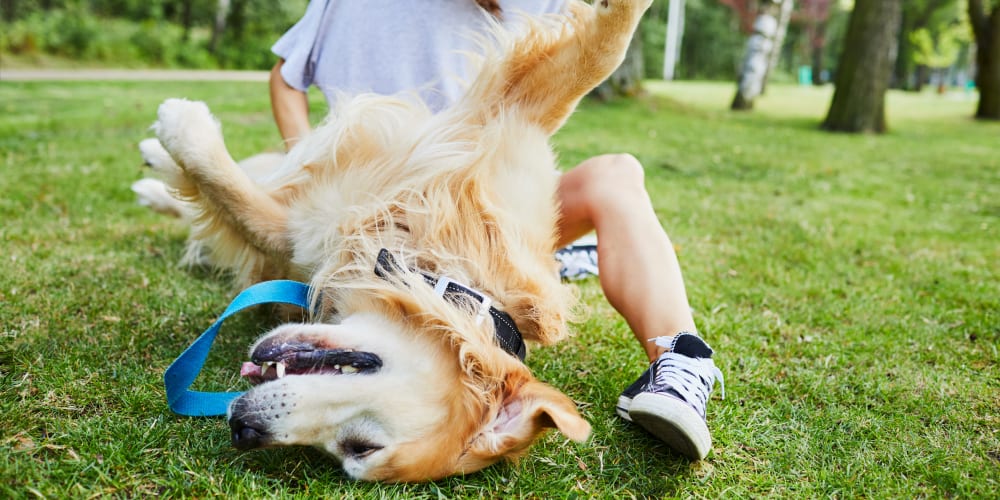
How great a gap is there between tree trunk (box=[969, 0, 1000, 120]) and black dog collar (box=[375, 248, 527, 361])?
17.2 m

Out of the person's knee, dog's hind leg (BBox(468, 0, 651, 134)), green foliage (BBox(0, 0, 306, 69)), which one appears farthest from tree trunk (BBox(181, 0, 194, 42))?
the person's knee

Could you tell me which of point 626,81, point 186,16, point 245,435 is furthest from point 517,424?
point 186,16

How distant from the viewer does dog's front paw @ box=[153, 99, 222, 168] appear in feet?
8.42

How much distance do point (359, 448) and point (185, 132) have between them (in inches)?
58.8

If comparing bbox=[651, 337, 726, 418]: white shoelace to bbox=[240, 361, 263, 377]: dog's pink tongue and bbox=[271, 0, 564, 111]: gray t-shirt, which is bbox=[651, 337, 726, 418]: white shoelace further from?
bbox=[271, 0, 564, 111]: gray t-shirt

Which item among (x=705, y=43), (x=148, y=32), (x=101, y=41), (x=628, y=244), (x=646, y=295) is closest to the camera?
(x=646, y=295)

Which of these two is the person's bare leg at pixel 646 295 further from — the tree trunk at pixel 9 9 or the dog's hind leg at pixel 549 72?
the tree trunk at pixel 9 9

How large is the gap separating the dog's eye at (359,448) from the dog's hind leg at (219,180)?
3.25ft

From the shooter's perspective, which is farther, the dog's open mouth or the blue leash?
the blue leash

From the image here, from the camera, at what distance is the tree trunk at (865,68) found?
1124 cm

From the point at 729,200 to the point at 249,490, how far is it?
17.0 ft

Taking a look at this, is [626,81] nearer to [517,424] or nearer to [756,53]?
[756,53]

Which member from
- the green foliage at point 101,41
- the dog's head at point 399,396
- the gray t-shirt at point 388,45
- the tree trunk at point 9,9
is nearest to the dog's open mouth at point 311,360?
the dog's head at point 399,396

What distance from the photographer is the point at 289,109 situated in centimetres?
328
